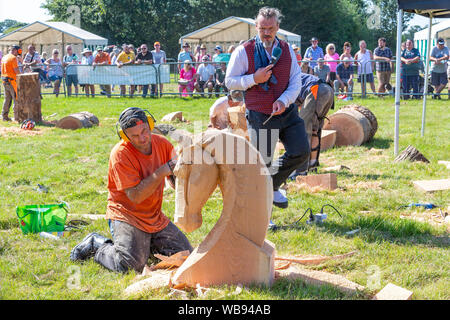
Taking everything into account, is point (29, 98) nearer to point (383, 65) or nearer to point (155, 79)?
point (155, 79)

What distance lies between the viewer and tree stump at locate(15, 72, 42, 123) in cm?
1271

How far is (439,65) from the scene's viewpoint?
16.2 m

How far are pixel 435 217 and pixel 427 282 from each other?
1.85 metres

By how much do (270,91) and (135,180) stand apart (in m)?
1.56

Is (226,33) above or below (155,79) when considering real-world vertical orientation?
above

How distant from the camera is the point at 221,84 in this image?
1692cm

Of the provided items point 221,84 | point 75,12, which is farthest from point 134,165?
point 75,12

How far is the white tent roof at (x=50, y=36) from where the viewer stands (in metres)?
26.8

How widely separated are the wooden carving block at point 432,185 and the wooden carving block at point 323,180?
3.38ft

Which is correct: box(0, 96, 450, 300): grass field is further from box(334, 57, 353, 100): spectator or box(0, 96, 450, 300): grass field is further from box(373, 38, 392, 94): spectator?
box(334, 57, 353, 100): spectator

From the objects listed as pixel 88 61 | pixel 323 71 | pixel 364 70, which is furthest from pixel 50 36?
pixel 364 70

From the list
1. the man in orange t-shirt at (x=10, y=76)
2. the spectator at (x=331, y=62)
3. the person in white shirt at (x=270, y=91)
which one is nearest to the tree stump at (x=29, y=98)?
the man in orange t-shirt at (x=10, y=76)
